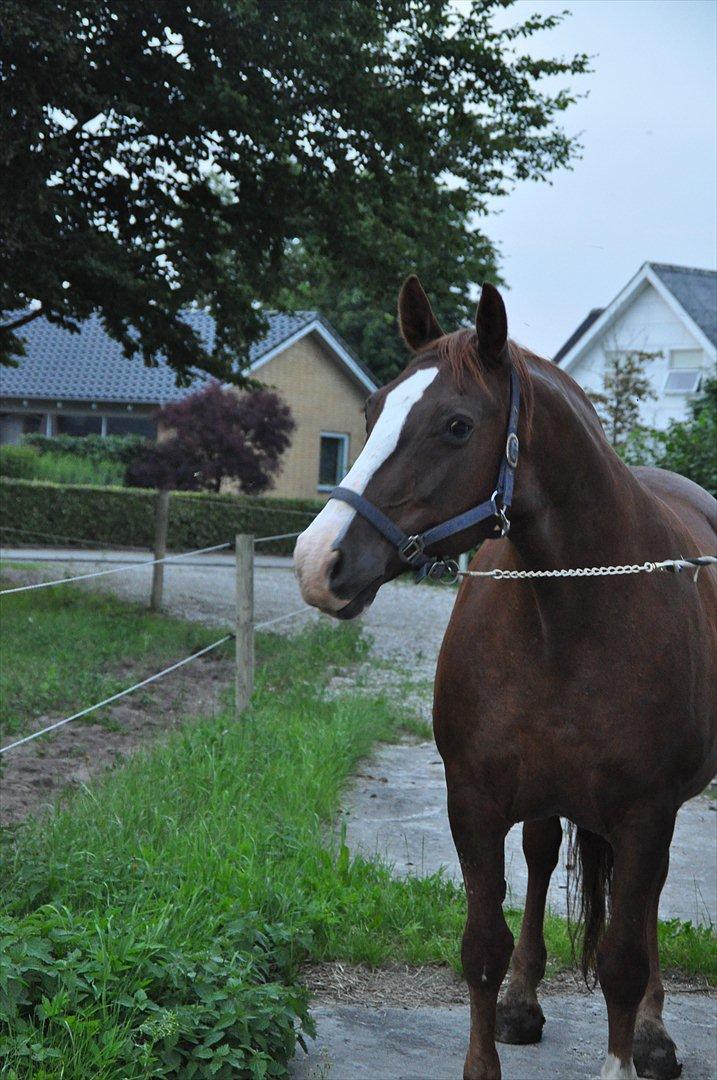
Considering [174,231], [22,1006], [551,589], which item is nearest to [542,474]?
[551,589]

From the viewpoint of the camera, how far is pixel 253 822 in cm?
519

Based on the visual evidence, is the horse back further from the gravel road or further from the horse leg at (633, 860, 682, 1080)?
the gravel road

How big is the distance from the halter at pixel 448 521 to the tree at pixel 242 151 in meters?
8.16

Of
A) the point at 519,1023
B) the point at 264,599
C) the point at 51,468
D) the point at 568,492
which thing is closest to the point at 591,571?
the point at 568,492

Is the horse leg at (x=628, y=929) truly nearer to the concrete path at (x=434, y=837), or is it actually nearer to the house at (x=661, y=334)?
the concrete path at (x=434, y=837)

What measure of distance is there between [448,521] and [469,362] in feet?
1.25

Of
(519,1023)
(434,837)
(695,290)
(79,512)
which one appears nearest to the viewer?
(519,1023)

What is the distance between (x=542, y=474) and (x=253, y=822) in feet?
9.00

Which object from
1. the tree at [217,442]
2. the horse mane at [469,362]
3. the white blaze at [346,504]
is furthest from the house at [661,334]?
the white blaze at [346,504]

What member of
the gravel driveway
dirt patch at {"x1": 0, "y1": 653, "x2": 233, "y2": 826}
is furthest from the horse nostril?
dirt patch at {"x1": 0, "y1": 653, "x2": 233, "y2": 826}

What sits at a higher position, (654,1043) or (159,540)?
(159,540)

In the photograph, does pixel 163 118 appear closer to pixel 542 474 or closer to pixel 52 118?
pixel 52 118

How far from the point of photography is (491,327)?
2801mm

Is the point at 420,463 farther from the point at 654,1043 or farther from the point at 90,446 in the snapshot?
the point at 90,446
